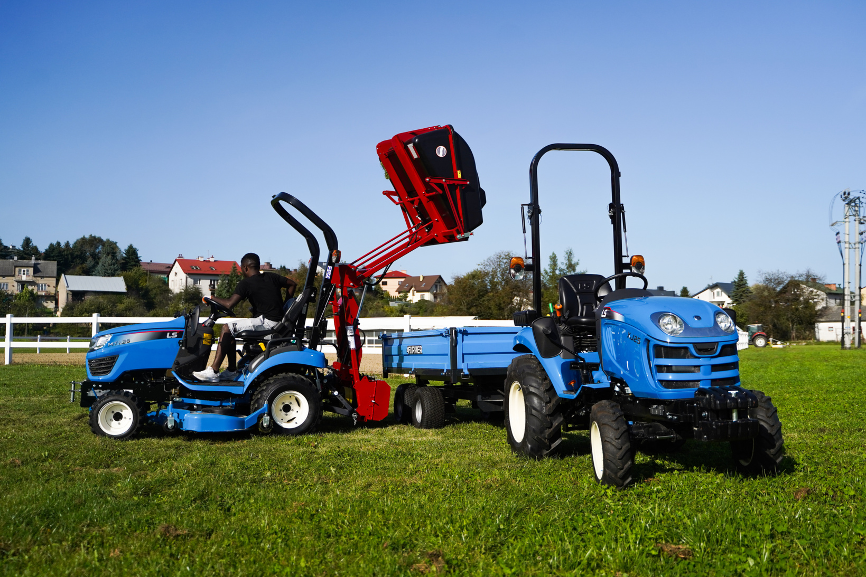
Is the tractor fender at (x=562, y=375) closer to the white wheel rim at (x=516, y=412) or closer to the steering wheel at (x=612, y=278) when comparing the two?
the white wheel rim at (x=516, y=412)

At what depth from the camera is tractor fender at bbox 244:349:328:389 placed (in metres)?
8.39

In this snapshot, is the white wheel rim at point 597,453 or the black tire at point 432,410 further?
the black tire at point 432,410

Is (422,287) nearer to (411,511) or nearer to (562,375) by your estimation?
(562,375)

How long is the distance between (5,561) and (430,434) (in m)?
5.38

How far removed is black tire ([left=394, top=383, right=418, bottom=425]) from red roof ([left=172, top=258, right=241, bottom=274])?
111196 mm

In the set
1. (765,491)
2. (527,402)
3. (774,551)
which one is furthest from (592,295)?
(774,551)

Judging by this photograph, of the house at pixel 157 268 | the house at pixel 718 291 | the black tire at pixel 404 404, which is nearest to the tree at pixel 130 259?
the house at pixel 157 268

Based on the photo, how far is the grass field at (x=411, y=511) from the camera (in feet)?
12.6

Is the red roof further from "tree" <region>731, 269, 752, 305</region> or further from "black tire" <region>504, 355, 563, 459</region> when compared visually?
"black tire" <region>504, 355, 563, 459</region>

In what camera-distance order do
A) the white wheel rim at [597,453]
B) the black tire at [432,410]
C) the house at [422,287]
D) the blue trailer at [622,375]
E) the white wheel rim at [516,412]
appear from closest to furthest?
the blue trailer at [622,375], the white wheel rim at [597,453], the white wheel rim at [516,412], the black tire at [432,410], the house at [422,287]

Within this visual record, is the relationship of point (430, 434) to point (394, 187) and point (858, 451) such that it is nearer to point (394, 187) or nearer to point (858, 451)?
point (394, 187)

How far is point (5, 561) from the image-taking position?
3828mm

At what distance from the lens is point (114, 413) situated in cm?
825

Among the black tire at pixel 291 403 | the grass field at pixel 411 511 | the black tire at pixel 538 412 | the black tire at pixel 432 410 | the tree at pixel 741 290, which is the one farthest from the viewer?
the tree at pixel 741 290
